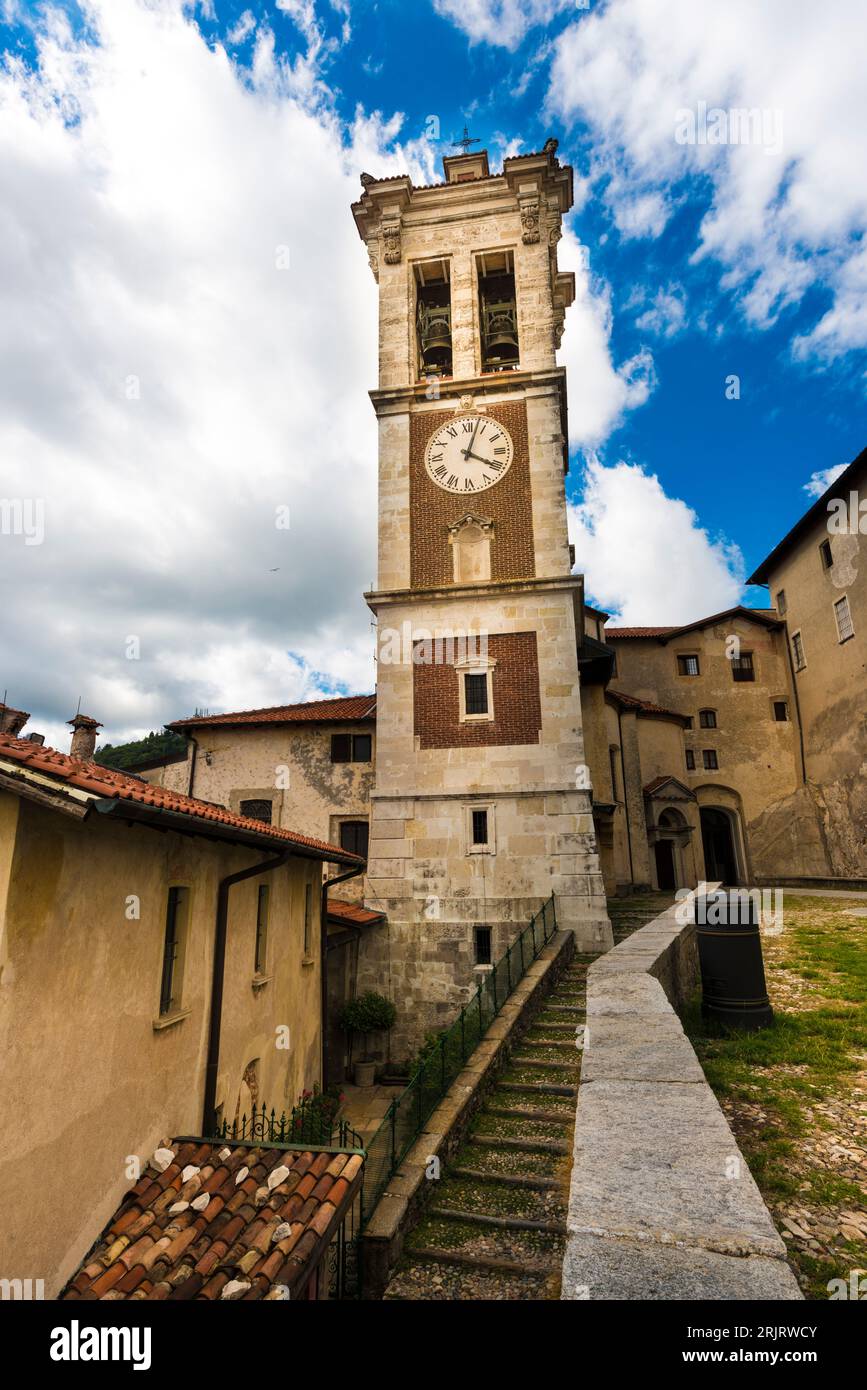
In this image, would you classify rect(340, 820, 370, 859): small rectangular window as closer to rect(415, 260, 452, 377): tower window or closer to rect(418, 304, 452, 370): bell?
rect(415, 260, 452, 377): tower window

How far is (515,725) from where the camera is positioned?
57.8 feet

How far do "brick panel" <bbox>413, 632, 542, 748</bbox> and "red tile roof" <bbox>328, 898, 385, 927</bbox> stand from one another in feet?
14.9

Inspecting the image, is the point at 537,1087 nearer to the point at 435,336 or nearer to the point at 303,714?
the point at 303,714

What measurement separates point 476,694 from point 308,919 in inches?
299

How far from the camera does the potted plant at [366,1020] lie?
15773 mm

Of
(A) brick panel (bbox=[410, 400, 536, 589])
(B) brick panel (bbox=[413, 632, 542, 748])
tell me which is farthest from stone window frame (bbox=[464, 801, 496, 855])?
(A) brick panel (bbox=[410, 400, 536, 589])

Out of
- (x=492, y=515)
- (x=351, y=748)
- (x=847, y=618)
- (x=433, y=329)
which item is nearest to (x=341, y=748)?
(x=351, y=748)

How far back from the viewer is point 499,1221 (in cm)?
586

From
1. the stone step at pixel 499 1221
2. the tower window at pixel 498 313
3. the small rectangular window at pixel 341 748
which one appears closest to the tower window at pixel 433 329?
the tower window at pixel 498 313

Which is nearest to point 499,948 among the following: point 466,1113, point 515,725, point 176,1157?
point 515,725

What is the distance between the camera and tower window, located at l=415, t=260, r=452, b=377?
22.1 meters

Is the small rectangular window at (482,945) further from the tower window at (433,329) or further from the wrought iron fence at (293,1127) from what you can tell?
the tower window at (433,329)

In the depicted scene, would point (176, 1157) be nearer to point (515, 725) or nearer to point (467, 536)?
point (515, 725)

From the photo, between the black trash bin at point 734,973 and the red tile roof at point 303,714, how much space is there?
14693 millimetres
